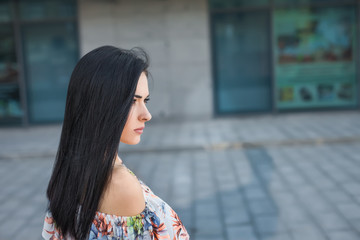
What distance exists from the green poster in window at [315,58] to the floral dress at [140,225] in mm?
9432

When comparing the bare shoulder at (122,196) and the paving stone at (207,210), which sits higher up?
the bare shoulder at (122,196)

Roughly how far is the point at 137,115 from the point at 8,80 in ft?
33.4

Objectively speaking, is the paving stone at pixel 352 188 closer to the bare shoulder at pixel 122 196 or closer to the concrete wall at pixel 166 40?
the bare shoulder at pixel 122 196

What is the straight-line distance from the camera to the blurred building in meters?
10.4

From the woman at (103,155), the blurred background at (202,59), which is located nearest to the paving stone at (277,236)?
the woman at (103,155)

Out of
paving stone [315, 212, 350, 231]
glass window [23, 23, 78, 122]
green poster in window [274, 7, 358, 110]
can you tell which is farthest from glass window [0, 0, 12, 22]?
paving stone [315, 212, 350, 231]

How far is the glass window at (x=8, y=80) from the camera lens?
10.7 metres

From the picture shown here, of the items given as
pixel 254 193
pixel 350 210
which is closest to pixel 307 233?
pixel 350 210

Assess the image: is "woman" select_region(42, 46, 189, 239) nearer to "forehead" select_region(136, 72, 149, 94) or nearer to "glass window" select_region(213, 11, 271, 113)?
"forehead" select_region(136, 72, 149, 94)

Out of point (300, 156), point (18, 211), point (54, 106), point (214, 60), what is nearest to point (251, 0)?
point (214, 60)

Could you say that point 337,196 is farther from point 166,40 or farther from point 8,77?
point 8,77

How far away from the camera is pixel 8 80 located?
10.8 metres

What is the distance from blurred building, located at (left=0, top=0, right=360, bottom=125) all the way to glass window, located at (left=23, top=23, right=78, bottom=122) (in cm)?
3

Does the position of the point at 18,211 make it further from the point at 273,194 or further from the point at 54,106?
the point at 54,106
